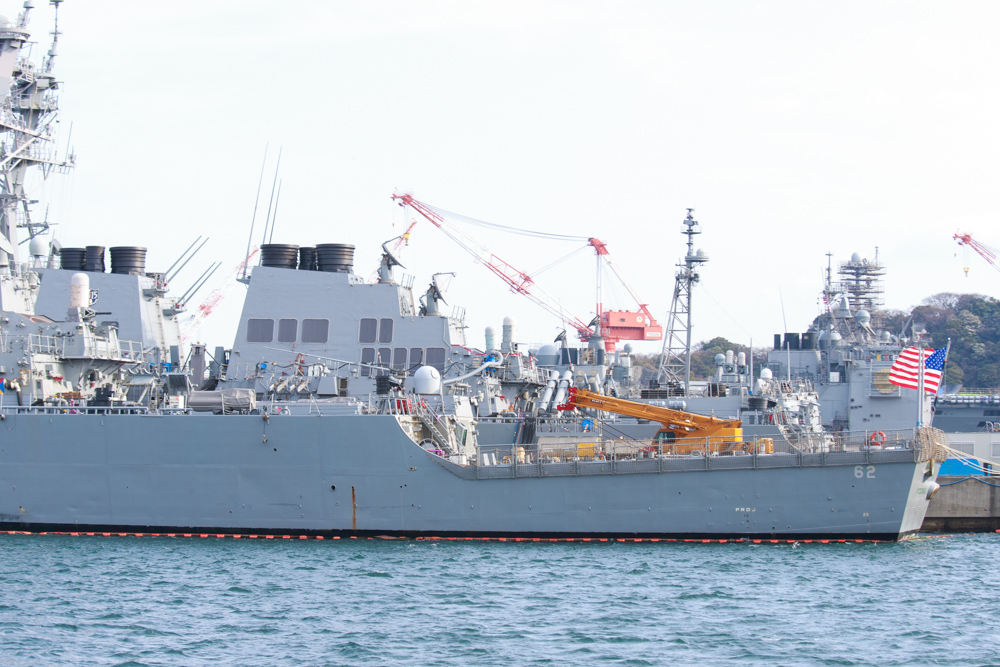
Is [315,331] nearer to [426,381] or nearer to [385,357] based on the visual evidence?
[385,357]

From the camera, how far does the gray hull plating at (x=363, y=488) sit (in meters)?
24.9

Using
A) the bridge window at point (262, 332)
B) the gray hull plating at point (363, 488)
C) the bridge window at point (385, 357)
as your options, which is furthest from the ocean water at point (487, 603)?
the bridge window at point (262, 332)

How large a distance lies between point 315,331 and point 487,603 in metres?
11.9

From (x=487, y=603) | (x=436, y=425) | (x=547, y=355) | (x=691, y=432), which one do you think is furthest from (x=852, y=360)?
(x=487, y=603)

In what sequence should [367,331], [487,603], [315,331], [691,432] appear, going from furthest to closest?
[367,331] < [315,331] < [691,432] < [487,603]

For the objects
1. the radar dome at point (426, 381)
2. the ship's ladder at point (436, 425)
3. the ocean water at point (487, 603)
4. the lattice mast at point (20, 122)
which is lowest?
the ocean water at point (487, 603)

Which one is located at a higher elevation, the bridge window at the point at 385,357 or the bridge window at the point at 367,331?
the bridge window at the point at 367,331

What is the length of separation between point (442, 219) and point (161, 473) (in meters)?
38.4

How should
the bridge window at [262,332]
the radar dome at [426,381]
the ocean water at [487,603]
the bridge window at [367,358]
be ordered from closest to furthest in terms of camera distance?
the ocean water at [487,603] → the radar dome at [426,381] → the bridge window at [367,358] → the bridge window at [262,332]

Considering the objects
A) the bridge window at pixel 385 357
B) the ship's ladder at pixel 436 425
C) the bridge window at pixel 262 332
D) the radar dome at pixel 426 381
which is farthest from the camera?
the bridge window at pixel 262 332

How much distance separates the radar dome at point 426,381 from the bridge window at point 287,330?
410 centimetres

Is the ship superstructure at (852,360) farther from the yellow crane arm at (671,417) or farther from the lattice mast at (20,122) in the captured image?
the lattice mast at (20,122)

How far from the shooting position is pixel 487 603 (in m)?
19.6

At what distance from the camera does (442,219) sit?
6259 centimetres
